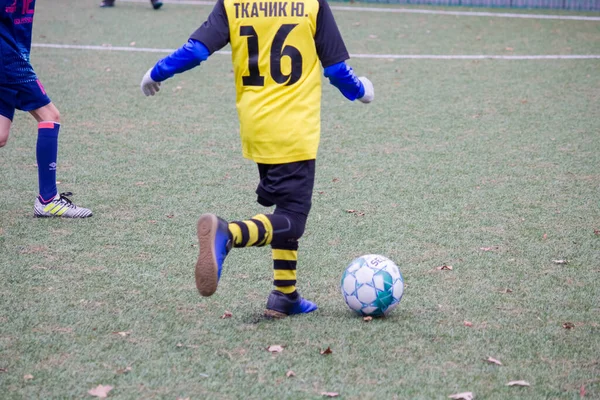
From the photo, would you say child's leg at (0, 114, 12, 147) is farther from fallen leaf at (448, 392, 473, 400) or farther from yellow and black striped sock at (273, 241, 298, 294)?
fallen leaf at (448, 392, 473, 400)

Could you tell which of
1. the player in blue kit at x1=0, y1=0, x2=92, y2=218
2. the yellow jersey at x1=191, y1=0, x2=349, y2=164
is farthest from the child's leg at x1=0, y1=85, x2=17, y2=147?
the yellow jersey at x1=191, y1=0, x2=349, y2=164

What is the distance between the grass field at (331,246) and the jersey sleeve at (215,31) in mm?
1339

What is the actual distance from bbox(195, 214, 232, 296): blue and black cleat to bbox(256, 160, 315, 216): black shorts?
0.43 m

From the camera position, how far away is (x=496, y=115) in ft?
29.1

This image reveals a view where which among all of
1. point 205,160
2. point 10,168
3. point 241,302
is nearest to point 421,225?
point 241,302

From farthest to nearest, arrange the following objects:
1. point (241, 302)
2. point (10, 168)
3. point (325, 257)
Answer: point (10, 168), point (325, 257), point (241, 302)

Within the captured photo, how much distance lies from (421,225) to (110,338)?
250cm

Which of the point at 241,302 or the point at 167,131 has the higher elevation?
the point at 241,302

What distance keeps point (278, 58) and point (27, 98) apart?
250cm

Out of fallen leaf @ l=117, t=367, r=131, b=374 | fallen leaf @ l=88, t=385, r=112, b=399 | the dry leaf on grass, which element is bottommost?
the dry leaf on grass

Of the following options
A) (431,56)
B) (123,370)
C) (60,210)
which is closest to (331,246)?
(60,210)

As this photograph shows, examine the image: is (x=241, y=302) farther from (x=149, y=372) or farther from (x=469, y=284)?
(x=469, y=284)

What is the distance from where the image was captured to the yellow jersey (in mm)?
3887

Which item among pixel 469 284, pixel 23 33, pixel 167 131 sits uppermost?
pixel 23 33
